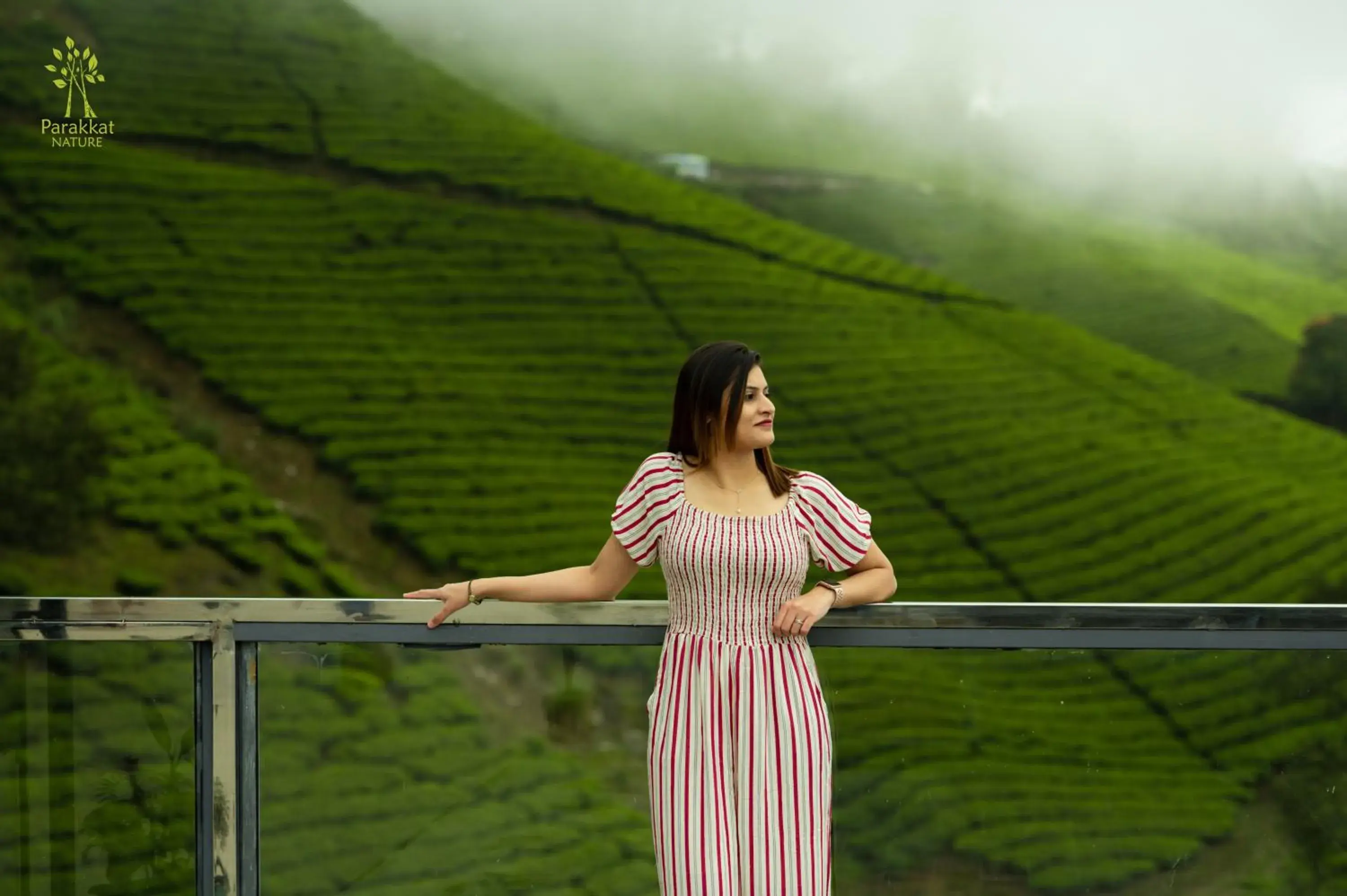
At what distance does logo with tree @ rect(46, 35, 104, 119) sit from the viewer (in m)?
7.80

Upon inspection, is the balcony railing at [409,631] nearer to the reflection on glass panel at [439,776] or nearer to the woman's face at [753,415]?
the reflection on glass panel at [439,776]

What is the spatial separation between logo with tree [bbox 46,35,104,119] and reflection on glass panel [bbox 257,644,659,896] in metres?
6.82

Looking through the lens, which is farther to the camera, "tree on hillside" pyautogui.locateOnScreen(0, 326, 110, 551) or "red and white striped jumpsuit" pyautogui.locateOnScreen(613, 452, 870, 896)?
"tree on hillside" pyautogui.locateOnScreen(0, 326, 110, 551)

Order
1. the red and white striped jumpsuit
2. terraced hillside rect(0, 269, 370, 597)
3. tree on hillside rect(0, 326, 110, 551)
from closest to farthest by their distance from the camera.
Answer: the red and white striped jumpsuit
tree on hillside rect(0, 326, 110, 551)
terraced hillside rect(0, 269, 370, 597)

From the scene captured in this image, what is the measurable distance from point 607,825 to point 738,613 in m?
0.59

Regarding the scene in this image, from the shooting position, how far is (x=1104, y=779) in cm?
223

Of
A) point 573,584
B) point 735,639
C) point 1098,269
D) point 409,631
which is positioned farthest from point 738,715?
point 1098,269

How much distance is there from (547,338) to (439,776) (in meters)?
6.09

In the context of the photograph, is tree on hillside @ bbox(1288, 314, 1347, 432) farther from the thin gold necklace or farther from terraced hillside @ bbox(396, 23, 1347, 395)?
the thin gold necklace

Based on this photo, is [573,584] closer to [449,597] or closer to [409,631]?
[449,597]

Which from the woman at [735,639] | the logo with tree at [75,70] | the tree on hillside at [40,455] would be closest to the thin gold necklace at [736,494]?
the woman at [735,639]

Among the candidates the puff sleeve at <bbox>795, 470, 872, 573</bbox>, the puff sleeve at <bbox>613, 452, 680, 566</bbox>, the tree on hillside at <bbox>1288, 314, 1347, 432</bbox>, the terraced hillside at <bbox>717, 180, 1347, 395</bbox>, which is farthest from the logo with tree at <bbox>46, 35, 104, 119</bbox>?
the tree on hillside at <bbox>1288, 314, 1347, 432</bbox>

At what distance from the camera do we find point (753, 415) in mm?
1961

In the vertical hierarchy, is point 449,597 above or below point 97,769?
above
